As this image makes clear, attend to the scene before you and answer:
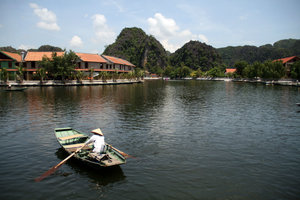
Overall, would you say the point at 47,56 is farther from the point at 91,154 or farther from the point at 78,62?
the point at 91,154

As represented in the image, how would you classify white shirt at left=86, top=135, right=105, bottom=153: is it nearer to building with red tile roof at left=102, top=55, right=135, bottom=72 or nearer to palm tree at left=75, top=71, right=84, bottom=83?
palm tree at left=75, top=71, right=84, bottom=83

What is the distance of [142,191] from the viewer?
990 cm

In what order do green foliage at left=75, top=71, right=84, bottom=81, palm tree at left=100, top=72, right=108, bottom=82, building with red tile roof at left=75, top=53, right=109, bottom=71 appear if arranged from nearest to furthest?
1. green foliage at left=75, top=71, right=84, bottom=81
2. palm tree at left=100, top=72, right=108, bottom=82
3. building with red tile roof at left=75, top=53, right=109, bottom=71

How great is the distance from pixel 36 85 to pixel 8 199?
242 ft

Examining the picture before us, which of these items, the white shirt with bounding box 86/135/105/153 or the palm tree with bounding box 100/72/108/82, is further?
the palm tree with bounding box 100/72/108/82

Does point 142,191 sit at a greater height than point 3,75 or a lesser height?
lesser

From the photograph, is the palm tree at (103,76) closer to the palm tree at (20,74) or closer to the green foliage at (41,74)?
the green foliage at (41,74)

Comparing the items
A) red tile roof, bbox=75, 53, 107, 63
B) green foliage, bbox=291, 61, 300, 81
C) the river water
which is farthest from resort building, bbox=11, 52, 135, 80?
green foliage, bbox=291, 61, 300, 81

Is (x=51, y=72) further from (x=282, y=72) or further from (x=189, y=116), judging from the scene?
(x=282, y=72)

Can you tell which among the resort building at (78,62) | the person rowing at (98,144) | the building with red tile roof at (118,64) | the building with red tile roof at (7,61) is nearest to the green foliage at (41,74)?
the resort building at (78,62)

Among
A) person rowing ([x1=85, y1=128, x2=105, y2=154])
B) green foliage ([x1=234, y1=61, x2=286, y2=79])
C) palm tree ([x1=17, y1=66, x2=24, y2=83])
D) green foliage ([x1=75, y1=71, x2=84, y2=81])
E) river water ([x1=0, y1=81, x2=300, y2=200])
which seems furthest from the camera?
green foliage ([x1=234, y1=61, x2=286, y2=79])

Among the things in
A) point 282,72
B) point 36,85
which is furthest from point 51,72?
point 282,72

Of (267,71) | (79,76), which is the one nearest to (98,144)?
(79,76)

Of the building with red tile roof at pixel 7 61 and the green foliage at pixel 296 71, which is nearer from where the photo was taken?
the building with red tile roof at pixel 7 61
